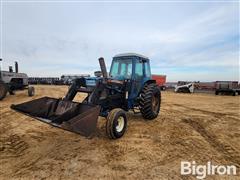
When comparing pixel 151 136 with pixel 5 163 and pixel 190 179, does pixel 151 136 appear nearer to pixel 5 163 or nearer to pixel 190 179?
pixel 190 179

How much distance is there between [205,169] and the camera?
12.0 feet

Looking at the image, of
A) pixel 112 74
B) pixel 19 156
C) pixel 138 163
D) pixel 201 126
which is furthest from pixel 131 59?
pixel 19 156

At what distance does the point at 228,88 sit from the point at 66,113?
21945 mm

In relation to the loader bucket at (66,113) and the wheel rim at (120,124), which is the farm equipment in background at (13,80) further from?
the wheel rim at (120,124)

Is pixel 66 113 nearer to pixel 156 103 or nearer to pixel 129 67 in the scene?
pixel 129 67

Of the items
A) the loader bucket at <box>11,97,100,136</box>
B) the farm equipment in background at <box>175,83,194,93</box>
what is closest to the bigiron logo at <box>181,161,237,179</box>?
the loader bucket at <box>11,97,100,136</box>

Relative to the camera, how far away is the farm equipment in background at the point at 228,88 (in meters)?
22.0

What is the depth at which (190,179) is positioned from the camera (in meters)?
3.32

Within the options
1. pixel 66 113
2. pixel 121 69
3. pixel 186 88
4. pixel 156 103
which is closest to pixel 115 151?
pixel 66 113

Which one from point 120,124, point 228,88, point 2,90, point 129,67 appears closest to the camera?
point 120,124

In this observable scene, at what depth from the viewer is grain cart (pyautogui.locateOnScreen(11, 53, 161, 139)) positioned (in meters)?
3.99

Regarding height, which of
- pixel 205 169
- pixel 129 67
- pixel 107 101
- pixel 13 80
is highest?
pixel 129 67

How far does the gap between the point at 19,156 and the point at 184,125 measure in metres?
4.88

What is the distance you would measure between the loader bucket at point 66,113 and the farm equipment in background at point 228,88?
2163cm
